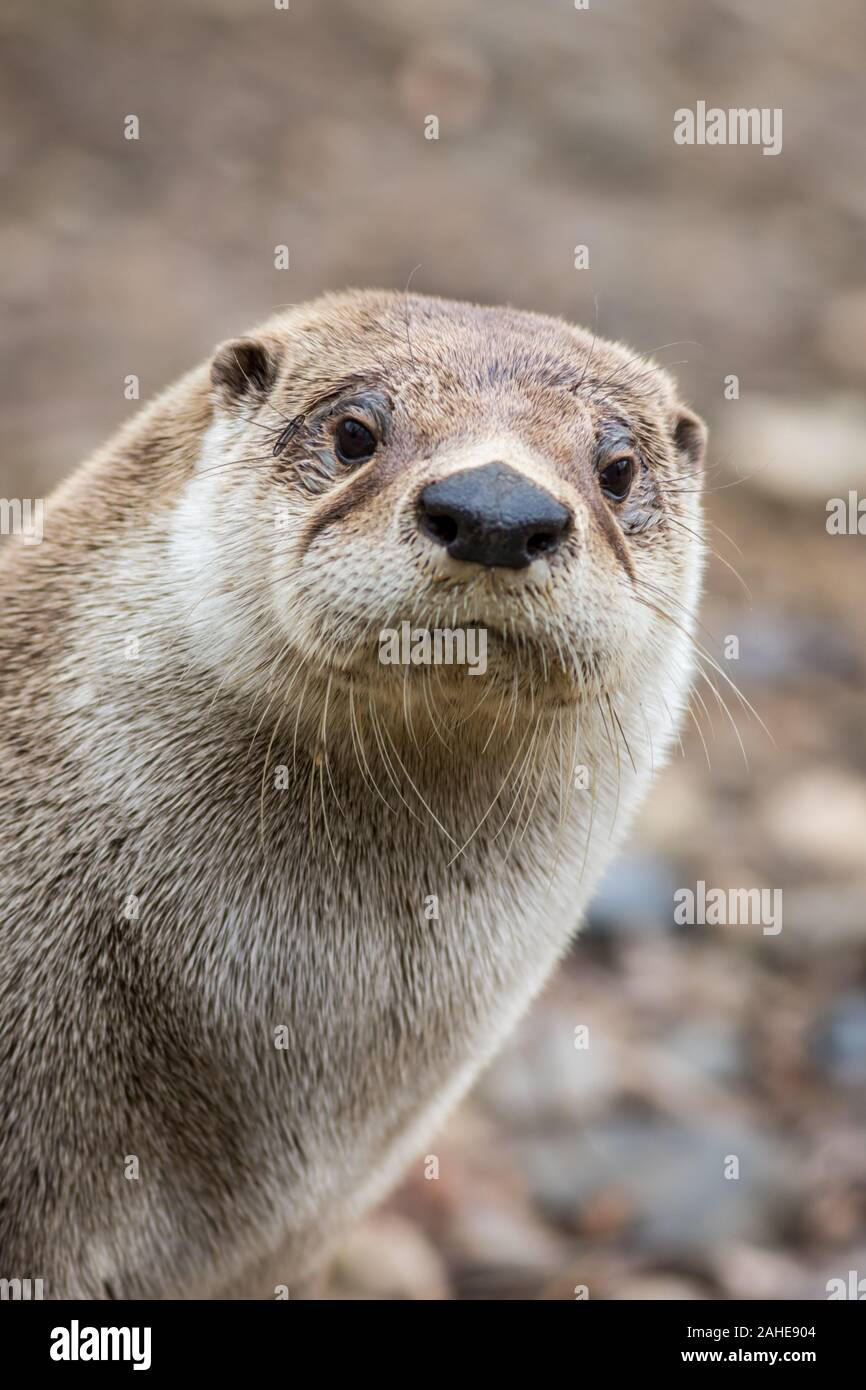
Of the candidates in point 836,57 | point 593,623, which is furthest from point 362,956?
point 836,57

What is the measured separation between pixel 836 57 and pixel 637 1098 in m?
9.11

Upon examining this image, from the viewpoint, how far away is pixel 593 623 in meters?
2.78

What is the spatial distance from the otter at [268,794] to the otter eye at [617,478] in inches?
0.5

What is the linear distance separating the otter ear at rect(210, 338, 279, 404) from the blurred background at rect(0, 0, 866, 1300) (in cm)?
267

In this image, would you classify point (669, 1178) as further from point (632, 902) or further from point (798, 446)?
point (798, 446)

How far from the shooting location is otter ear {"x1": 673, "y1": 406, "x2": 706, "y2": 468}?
364 cm

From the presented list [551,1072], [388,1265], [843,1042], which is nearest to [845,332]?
[843,1042]

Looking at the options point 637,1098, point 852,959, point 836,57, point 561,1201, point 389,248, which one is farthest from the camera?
point 836,57

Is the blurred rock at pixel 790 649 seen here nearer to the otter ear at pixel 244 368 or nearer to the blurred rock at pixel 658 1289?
the blurred rock at pixel 658 1289

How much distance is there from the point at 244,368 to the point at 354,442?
16.8 inches

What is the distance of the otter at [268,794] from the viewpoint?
3012 millimetres

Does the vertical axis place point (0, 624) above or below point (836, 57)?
below

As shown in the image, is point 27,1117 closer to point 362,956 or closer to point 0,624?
point 362,956

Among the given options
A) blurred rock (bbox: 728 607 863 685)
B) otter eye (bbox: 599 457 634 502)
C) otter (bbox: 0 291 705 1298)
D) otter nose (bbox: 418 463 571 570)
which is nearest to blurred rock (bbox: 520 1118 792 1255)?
otter (bbox: 0 291 705 1298)
